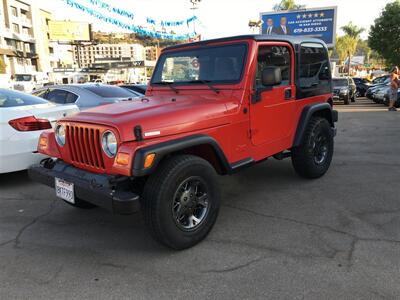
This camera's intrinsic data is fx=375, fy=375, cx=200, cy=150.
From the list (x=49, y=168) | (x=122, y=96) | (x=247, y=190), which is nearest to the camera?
(x=49, y=168)

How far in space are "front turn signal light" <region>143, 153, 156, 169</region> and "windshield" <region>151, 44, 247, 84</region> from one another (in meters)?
1.47

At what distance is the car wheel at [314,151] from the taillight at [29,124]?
11.7 feet

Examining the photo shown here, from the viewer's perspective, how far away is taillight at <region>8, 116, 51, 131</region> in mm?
5129

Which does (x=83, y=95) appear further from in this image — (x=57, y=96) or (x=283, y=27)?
(x=283, y=27)

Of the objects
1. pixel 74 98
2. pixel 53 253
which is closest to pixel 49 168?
pixel 53 253

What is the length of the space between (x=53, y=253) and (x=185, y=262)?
1.26 meters

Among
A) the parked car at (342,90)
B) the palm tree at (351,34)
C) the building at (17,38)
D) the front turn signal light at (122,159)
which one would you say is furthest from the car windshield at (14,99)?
the building at (17,38)

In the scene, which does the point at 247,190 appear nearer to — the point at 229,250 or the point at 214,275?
the point at 229,250

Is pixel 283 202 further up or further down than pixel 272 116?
further down

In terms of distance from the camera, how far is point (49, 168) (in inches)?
Result: 153

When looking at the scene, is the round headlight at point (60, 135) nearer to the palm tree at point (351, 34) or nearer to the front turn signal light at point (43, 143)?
A: the front turn signal light at point (43, 143)

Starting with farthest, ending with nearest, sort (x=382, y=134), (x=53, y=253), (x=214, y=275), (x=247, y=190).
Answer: (x=382, y=134) < (x=247, y=190) < (x=53, y=253) < (x=214, y=275)

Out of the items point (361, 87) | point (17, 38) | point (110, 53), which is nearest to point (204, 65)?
point (361, 87)

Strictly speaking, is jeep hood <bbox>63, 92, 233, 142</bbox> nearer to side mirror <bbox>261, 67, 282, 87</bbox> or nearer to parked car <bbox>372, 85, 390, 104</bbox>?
side mirror <bbox>261, 67, 282, 87</bbox>
